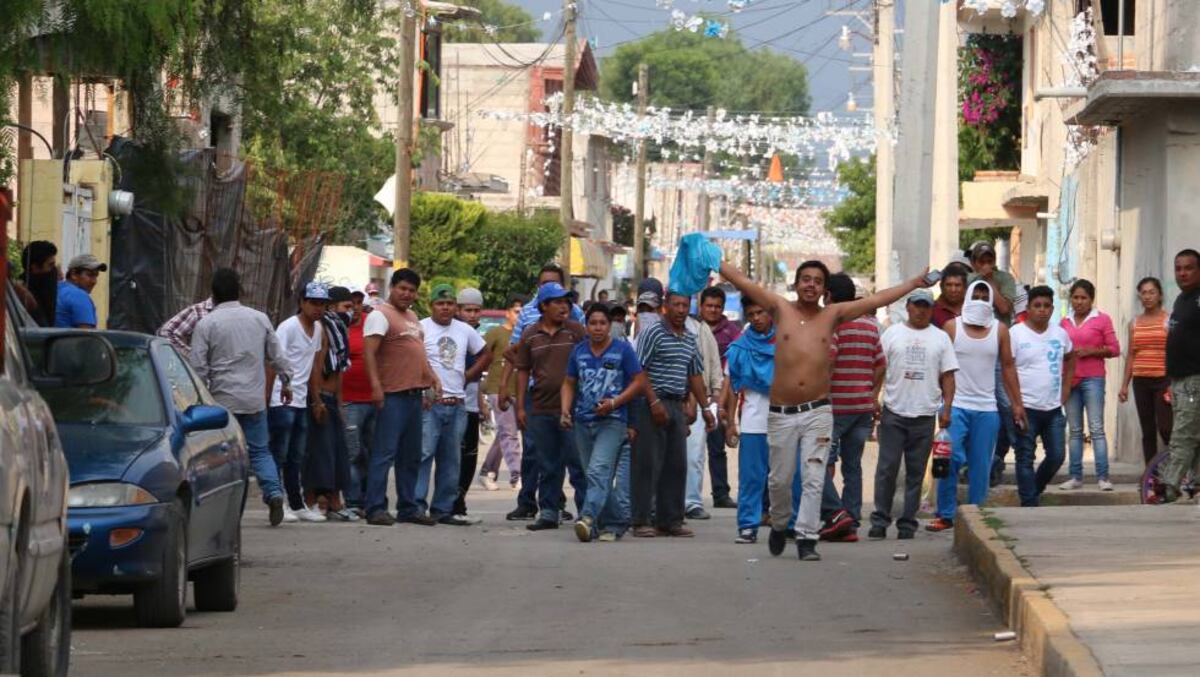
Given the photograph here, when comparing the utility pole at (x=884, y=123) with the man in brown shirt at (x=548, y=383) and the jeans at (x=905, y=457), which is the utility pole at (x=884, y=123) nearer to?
the man in brown shirt at (x=548, y=383)

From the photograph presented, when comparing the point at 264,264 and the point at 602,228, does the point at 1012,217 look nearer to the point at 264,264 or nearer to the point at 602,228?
the point at 264,264

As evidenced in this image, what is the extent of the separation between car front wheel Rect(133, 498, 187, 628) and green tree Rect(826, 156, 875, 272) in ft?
203

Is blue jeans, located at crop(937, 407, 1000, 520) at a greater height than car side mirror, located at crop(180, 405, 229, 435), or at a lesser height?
lesser

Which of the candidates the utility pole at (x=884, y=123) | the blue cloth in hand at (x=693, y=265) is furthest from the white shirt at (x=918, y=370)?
the utility pole at (x=884, y=123)

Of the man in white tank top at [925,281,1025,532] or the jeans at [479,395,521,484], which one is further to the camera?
the jeans at [479,395,521,484]

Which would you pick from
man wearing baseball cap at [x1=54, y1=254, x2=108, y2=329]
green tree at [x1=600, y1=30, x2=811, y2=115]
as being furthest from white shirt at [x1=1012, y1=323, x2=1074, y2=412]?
green tree at [x1=600, y1=30, x2=811, y2=115]

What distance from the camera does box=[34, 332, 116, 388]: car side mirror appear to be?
8672 mm

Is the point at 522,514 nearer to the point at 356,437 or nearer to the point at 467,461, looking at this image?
the point at 467,461

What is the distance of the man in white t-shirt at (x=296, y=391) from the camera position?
1759cm

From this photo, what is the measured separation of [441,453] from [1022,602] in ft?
28.2

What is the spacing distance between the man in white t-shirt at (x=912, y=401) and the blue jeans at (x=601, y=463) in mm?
1973

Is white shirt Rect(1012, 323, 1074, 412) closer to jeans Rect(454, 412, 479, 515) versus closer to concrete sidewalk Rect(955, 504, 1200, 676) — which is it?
concrete sidewalk Rect(955, 504, 1200, 676)

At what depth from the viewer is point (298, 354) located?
17656 millimetres

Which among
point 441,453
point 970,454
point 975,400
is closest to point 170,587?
point 441,453
